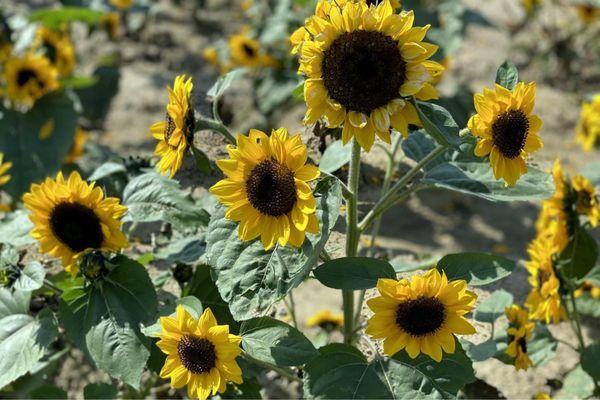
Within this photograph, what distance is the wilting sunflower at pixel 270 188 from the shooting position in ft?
4.81

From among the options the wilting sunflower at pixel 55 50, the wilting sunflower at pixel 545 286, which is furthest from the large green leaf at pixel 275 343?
the wilting sunflower at pixel 55 50

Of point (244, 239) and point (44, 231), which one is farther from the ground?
point (244, 239)

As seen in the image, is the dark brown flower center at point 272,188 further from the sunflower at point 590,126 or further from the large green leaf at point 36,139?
the sunflower at point 590,126

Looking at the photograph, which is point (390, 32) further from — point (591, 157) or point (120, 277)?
point (591, 157)

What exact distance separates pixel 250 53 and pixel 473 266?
2881mm

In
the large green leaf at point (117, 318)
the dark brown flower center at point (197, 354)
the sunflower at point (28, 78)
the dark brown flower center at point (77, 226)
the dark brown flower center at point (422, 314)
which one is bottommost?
the large green leaf at point (117, 318)

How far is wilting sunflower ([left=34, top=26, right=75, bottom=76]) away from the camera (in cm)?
384

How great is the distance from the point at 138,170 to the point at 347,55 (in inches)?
38.8

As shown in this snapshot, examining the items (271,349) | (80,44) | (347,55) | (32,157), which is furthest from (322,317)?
(80,44)

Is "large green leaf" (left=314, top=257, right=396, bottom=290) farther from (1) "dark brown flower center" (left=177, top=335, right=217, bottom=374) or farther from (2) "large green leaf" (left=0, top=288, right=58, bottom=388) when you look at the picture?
(2) "large green leaf" (left=0, top=288, right=58, bottom=388)

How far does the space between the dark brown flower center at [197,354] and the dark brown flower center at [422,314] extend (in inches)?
14.5

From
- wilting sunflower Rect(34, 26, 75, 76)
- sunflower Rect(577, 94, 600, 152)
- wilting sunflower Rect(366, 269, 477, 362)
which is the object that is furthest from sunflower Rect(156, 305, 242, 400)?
wilting sunflower Rect(34, 26, 75, 76)

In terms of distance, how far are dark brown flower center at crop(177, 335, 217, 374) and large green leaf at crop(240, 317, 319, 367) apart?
0.07m

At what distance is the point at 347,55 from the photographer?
1.42 m
